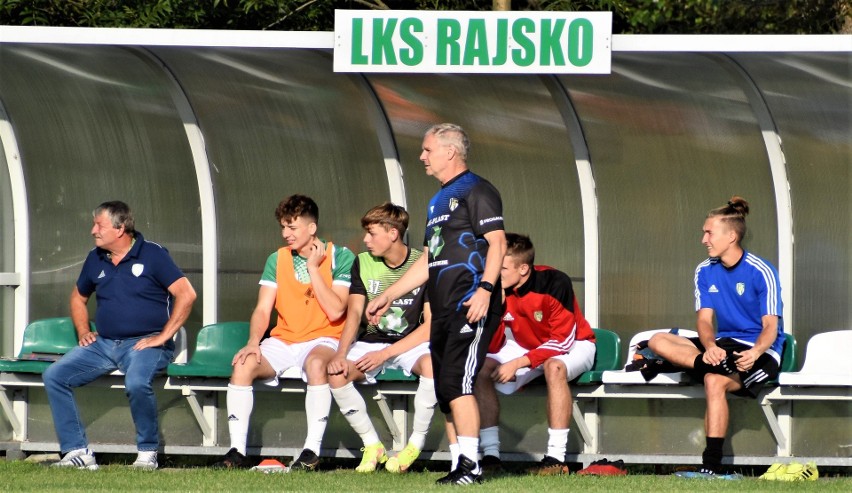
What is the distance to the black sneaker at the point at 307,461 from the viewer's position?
7.14 m

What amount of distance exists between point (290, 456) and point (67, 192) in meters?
2.23

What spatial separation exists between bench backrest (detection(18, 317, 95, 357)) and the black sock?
12.1ft

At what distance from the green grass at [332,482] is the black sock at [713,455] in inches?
7.0

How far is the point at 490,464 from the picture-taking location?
7098mm

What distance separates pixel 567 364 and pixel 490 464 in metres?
0.66

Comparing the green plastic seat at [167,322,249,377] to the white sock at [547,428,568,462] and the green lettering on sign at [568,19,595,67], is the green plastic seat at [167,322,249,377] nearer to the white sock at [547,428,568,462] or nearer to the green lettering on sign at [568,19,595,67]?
the white sock at [547,428,568,462]

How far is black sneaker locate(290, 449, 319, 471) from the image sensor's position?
7.14 meters

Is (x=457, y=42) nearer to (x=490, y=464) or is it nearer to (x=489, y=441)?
(x=489, y=441)

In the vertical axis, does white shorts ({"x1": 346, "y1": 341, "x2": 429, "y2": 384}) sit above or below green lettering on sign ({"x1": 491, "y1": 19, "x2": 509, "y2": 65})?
below

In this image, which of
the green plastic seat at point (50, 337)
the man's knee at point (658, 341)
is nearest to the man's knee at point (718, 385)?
the man's knee at point (658, 341)

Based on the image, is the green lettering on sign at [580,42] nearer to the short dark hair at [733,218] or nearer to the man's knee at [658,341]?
the short dark hair at [733,218]

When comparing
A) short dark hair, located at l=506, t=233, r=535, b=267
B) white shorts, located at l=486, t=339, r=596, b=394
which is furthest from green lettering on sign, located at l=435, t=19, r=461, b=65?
white shorts, located at l=486, t=339, r=596, b=394

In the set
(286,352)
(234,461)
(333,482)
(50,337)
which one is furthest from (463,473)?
(50,337)

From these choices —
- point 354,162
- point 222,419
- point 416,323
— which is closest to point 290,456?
point 222,419
